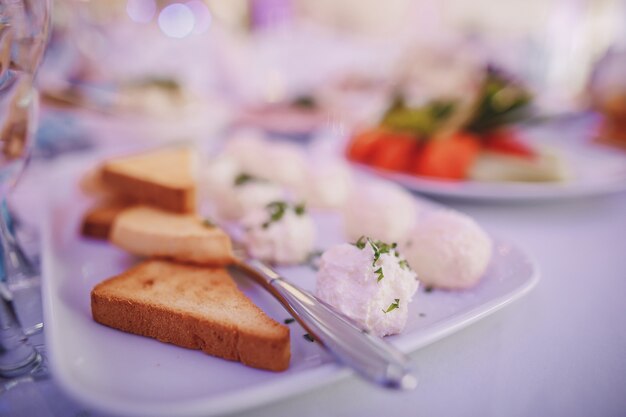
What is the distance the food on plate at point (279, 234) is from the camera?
3.04ft

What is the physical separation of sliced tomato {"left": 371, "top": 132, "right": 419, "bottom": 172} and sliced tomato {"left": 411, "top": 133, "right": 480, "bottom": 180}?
0.04m

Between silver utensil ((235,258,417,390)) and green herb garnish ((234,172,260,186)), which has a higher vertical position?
green herb garnish ((234,172,260,186))

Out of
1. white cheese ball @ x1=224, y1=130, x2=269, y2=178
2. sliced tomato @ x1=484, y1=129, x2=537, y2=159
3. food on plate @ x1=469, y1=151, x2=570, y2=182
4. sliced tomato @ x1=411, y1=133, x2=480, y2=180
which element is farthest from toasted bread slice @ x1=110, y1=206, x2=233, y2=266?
sliced tomato @ x1=484, y1=129, x2=537, y2=159

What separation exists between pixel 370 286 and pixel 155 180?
65 centimetres

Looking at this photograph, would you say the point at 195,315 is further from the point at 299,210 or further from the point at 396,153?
the point at 396,153

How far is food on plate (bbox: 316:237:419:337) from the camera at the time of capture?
659 mm

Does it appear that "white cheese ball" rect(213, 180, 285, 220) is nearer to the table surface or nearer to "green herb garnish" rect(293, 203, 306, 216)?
"green herb garnish" rect(293, 203, 306, 216)

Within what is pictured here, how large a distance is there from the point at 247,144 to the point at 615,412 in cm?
120

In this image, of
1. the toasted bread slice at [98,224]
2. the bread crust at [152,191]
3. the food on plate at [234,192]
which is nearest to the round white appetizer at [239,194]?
the food on plate at [234,192]

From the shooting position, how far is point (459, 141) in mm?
1522

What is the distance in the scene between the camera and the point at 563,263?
3.28 feet

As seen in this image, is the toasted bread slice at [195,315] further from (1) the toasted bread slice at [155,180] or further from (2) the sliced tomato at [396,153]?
(2) the sliced tomato at [396,153]

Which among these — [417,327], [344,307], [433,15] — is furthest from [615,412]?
[433,15]

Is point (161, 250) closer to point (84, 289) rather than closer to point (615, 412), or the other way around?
point (84, 289)
